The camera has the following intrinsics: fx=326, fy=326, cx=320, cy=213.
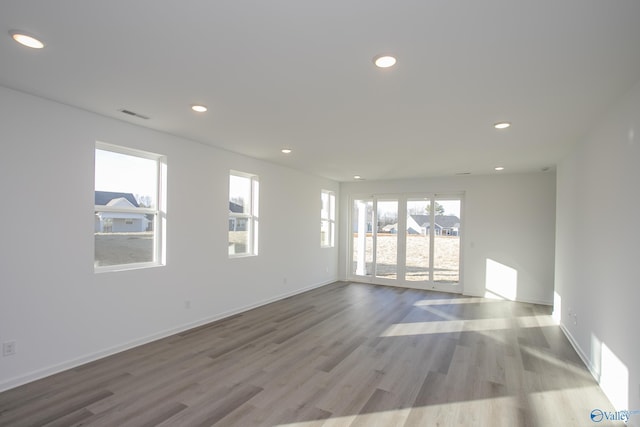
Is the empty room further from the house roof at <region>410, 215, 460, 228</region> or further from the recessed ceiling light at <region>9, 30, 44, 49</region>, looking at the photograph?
the house roof at <region>410, 215, 460, 228</region>

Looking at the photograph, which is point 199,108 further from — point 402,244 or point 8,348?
point 402,244

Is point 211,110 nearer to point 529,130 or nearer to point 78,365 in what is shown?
point 78,365

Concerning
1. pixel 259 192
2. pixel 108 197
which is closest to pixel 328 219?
pixel 259 192

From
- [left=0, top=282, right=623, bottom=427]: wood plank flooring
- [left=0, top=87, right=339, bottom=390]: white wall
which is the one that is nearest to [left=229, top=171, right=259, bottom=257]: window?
[left=0, top=87, right=339, bottom=390]: white wall

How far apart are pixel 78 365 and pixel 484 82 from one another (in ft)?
14.5

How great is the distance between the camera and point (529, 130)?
363 centimetres

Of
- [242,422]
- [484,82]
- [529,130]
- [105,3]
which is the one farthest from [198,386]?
[529,130]

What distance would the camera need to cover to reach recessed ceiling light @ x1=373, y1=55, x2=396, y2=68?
2.09 m

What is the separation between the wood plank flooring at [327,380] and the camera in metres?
2.47

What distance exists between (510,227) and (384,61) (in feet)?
18.6

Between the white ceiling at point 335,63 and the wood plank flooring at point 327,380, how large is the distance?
253 centimetres

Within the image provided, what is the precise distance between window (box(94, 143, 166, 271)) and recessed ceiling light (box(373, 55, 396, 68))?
9.90 feet

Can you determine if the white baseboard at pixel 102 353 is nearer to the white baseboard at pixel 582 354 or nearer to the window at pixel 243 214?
the window at pixel 243 214

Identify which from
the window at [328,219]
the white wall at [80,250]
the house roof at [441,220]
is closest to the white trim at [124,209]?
the white wall at [80,250]
